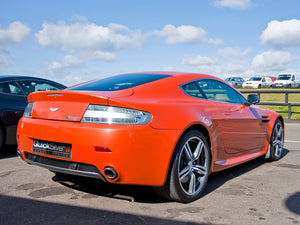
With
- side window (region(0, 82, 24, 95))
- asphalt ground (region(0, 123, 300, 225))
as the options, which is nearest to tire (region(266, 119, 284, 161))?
asphalt ground (region(0, 123, 300, 225))

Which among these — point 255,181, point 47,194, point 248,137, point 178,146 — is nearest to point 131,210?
point 178,146

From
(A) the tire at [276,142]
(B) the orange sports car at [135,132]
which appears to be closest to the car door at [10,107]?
(B) the orange sports car at [135,132]

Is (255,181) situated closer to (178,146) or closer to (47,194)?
(178,146)

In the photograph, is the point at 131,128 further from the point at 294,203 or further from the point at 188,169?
the point at 294,203

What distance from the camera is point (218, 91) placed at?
14.9 ft

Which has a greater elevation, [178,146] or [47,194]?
[178,146]

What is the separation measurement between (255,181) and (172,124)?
1762 mm

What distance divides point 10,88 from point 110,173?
3.63m

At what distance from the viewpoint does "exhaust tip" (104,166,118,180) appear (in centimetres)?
293

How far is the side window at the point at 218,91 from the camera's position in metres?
4.19

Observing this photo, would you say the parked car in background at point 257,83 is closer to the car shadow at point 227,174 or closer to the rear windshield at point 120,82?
the car shadow at point 227,174

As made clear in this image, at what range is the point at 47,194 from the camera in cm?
353

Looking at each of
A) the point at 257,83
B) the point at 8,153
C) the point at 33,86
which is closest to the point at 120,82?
the point at 33,86

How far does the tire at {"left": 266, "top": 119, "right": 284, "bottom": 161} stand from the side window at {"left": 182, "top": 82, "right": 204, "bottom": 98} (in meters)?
2.12
